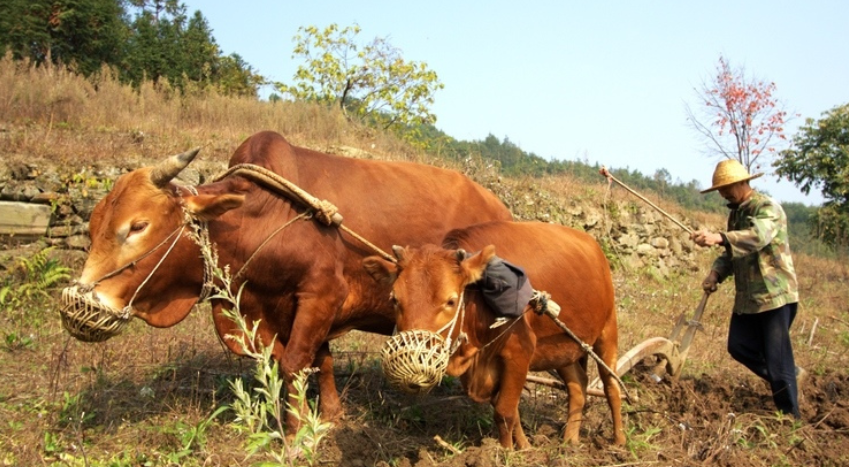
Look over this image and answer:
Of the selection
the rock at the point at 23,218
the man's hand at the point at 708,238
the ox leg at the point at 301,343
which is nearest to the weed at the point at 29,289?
the rock at the point at 23,218

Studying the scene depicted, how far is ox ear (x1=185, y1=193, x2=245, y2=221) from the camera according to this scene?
4.74 m

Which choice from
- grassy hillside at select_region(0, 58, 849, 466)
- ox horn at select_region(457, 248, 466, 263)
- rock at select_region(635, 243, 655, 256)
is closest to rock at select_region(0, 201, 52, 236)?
grassy hillside at select_region(0, 58, 849, 466)

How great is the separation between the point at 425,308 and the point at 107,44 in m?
25.7

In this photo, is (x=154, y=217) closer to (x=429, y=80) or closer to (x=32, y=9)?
(x=429, y=80)

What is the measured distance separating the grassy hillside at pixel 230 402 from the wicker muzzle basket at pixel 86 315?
2.09ft

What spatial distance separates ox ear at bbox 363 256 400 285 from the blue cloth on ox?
0.54 meters

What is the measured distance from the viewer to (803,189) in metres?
22.0

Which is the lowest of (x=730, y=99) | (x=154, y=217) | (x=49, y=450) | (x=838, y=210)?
(x=49, y=450)

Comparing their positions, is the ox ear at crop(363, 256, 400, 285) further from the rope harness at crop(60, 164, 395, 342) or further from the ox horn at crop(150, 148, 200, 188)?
the ox horn at crop(150, 148, 200, 188)

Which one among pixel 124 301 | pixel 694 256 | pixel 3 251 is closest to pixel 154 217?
pixel 124 301

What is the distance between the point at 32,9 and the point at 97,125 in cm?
1493

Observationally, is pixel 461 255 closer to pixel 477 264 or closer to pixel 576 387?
pixel 477 264

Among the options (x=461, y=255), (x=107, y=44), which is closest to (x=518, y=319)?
(x=461, y=255)

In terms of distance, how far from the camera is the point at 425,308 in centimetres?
403
